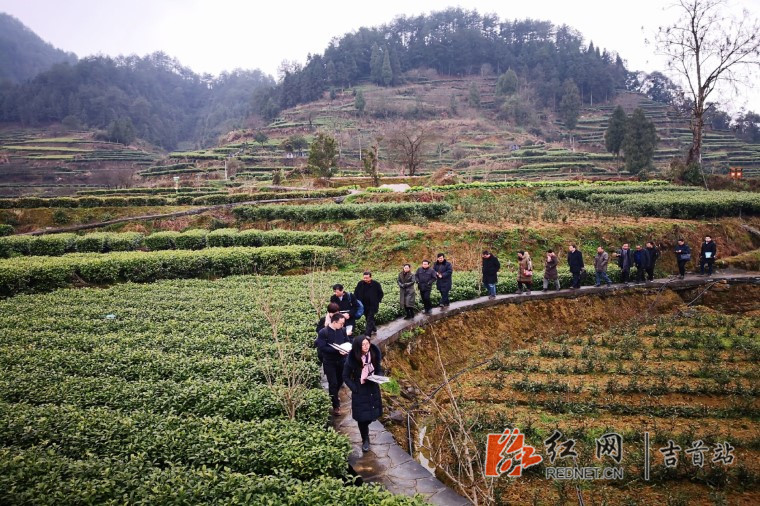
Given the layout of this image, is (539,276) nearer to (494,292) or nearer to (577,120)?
(494,292)

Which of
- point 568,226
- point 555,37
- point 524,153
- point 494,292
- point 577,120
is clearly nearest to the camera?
point 494,292

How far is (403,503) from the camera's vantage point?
4109 mm

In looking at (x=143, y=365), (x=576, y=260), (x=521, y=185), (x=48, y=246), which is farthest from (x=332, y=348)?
(x=521, y=185)

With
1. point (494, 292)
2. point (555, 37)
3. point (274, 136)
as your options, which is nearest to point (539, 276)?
point (494, 292)

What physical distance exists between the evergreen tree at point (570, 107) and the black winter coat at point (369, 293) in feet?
263

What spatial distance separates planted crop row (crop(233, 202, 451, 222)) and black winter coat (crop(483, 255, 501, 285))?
8550 mm

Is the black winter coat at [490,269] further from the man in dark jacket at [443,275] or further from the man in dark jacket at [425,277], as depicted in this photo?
the man in dark jacket at [425,277]

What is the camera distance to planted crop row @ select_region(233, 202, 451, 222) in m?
21.8

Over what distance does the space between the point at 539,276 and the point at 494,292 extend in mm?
2516

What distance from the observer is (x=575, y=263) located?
14.4 metres

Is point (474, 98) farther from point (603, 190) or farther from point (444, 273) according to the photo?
point (444, 273)

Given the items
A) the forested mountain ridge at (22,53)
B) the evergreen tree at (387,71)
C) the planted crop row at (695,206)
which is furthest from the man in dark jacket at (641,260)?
the forested mountain ridge at (22,53)

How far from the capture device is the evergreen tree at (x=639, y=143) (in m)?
42.9

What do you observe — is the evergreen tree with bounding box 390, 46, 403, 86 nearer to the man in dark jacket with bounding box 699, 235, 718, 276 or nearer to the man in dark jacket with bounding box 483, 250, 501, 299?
the man in dark jacket with bounding box 699, 235, 718, 276
